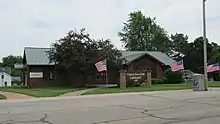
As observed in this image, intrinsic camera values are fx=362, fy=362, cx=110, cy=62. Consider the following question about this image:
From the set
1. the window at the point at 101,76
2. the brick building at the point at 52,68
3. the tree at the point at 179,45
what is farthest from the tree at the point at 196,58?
the window at the point at 101,76

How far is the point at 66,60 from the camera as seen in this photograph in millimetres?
40031

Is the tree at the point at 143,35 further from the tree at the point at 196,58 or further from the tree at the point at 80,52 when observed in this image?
the tree at the point at 80,52

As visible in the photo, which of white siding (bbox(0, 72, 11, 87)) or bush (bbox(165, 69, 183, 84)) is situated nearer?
bush (bbox(165, 69, 183, 84))

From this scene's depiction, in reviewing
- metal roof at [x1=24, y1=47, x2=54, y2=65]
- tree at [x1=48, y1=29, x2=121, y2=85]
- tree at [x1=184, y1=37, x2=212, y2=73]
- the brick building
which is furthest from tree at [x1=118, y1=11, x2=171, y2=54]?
tree at [x1=48, y1=29, x2=121, y2=85]

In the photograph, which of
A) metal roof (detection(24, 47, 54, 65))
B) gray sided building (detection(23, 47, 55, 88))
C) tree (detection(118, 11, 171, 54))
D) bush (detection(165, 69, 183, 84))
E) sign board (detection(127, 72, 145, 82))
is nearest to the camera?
sign board (detection(127, 72, 145, 82))

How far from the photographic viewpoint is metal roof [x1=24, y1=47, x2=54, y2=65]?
46963mm

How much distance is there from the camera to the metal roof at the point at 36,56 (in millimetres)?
46963

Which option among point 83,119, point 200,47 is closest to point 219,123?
point 83,119

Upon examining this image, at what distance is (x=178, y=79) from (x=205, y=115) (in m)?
34.8

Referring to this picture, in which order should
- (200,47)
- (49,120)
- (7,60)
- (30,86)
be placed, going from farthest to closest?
(7,60), (200,47), (30,86), (49,120)

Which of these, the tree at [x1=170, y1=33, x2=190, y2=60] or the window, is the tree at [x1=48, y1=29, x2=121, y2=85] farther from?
the tree at [x1=170, y1=33, x2=190, y2=60]

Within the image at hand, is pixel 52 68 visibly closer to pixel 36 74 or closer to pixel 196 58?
pixel 36 74

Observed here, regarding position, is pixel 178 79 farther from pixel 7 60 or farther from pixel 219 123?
pixel 7 60

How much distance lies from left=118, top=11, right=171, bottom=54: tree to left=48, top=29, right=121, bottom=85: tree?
4443 cm
